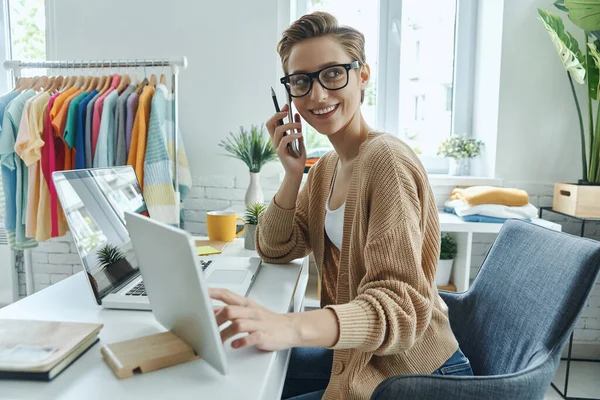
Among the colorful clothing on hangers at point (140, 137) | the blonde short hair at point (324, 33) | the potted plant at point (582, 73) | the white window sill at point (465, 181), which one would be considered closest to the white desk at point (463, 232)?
the potted plant at point (582, 73)

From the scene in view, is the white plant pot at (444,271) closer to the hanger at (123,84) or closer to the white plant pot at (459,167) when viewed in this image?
the white plant pot at (459,167)

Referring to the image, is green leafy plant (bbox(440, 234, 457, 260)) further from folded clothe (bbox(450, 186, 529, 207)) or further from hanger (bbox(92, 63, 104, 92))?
hanger (bbox(92, 63, 104, 92))

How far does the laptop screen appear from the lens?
0.88 m

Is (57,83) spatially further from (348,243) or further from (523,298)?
(523,298)

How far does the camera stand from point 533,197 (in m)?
2.43

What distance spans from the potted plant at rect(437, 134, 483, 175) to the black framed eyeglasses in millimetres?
1665

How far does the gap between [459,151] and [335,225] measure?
1.71 meters

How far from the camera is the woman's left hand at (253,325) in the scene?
66cm

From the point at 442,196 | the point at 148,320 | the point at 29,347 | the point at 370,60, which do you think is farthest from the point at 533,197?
the point at 29,347

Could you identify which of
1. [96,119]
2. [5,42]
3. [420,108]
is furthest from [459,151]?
[5,42]

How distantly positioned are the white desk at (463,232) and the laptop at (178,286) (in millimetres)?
1591

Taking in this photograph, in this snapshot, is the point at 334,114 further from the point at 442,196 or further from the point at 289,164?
the point at 442,196

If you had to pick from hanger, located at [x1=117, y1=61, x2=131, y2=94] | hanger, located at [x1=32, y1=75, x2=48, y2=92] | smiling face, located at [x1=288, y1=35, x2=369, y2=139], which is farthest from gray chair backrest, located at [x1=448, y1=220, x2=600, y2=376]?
hanger, located at [x1=32, y1=75, x2=48, y2=92]

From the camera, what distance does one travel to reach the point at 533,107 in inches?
93.7
